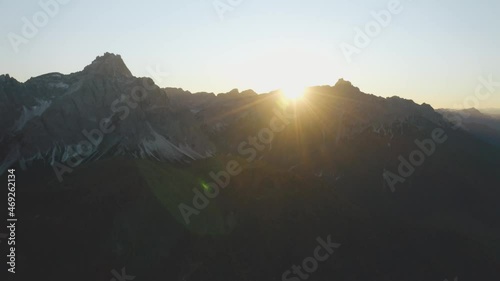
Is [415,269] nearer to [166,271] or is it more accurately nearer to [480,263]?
[480,263]

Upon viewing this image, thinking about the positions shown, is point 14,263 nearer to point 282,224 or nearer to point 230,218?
point 230,218

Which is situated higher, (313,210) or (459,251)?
(313,210)

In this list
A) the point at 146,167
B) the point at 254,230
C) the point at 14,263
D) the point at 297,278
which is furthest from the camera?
the point at 146,167

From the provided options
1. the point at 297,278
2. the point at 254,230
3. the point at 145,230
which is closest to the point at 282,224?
the point at 254,230

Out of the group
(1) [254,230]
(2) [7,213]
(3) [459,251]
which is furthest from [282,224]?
(2) [7,213]

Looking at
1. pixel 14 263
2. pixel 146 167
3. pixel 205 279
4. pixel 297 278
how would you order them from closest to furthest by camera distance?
pixel 14 263 → pixel 205 279 → pixel 297 278 → pixel 146 167

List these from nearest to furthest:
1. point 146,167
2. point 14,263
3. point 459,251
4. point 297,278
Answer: point 14,263
point 297,278
point 146,167
point 459,251

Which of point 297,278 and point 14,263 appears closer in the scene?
point 14,263

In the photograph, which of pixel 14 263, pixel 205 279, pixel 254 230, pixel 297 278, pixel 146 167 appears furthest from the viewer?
pixel 146 167

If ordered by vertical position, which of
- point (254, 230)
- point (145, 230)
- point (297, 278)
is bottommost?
point (297, 278)
